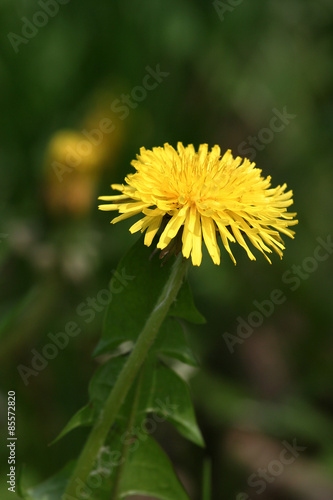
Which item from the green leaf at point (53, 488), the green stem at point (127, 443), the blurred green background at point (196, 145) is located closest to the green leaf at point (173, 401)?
the green stem at point (127, 443)

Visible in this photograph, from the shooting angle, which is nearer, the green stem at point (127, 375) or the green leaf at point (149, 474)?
the green stem at point (127, 375)

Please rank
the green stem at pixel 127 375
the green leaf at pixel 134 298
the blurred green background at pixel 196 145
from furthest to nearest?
1. the blurred green background at pixel 196 145
2. the green leaf at pixel 134 298
3. the green stem at pixel 127 375

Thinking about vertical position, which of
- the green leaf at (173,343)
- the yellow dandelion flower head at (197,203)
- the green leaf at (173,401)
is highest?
the yellow dandelion flower head at (197,203)

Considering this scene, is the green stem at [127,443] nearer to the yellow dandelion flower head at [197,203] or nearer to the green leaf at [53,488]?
the green leaf at [53,488]

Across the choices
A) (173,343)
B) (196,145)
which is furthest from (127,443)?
(196,145)

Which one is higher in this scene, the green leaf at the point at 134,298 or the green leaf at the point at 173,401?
the green leaf at the point at 134,298
